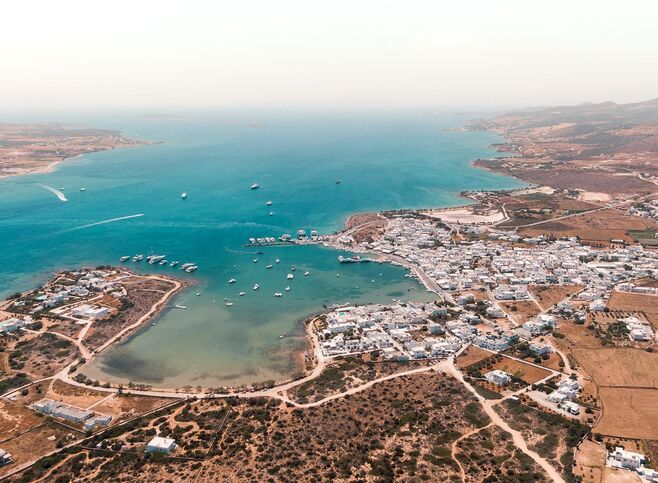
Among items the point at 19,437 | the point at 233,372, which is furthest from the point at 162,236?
the point at 19,437

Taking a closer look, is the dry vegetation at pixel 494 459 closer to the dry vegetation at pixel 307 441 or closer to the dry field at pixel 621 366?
the dry vegetation at pixel 307 441

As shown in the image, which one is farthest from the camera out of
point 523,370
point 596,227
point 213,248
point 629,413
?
point 596,227

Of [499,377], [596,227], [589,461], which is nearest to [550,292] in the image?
[499,377]

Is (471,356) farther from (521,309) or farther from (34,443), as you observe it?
(34,443)

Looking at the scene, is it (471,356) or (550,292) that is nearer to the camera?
(471,356)

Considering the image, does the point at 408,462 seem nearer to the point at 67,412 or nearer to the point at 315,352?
the point at 315,352

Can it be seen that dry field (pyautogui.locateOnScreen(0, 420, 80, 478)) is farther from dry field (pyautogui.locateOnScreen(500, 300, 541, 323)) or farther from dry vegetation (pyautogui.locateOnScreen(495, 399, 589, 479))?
dry field (pyautogui.locateOnScreen(500, 300, 541, 323))

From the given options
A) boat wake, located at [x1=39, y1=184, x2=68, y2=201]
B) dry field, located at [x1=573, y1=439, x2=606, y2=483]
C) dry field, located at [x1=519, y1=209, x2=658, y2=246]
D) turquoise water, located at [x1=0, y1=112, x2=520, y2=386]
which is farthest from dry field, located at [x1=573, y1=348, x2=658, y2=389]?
boat wake, located at [x1=39, y1=184, x2=68, y2=201]

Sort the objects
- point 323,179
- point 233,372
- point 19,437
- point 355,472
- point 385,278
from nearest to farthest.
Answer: point 355,472 < point 19,437 < point 233,372 < point 385,278 < point 323,179
